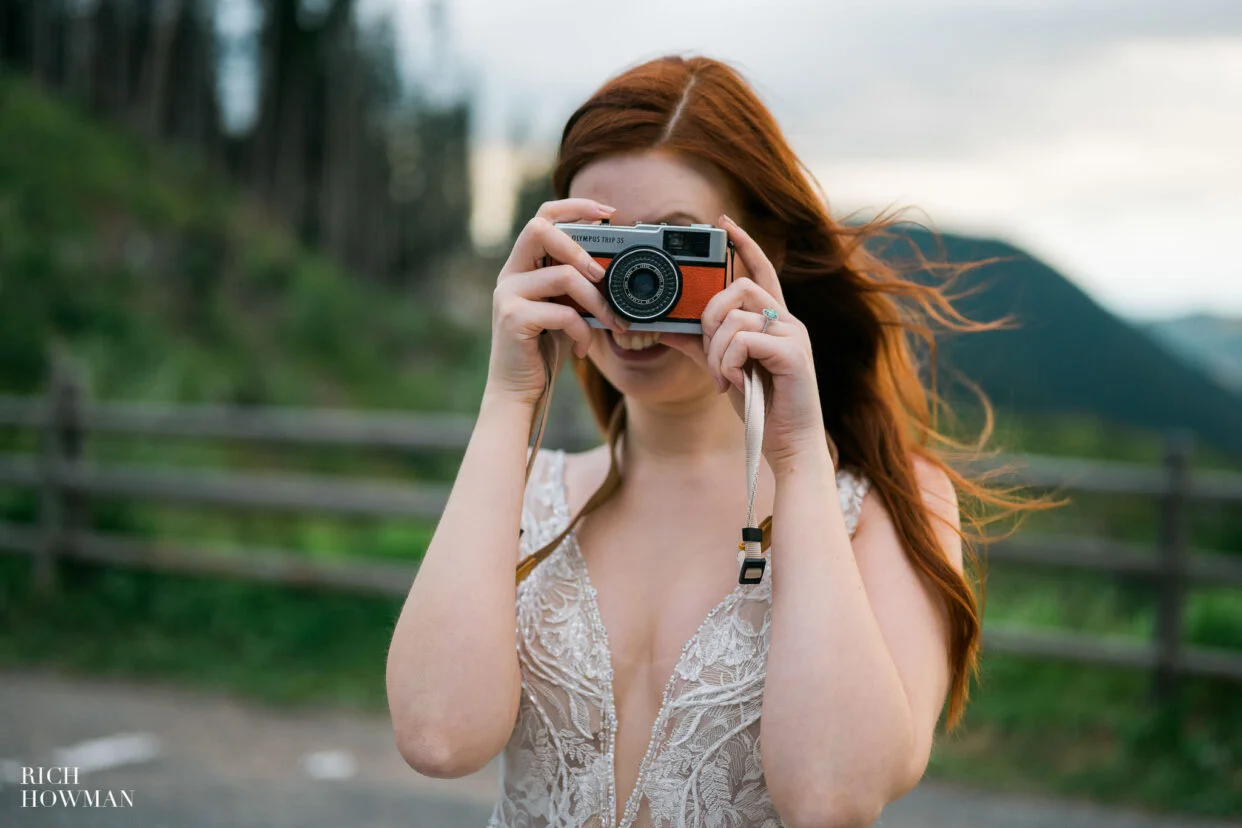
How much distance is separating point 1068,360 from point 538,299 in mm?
3955

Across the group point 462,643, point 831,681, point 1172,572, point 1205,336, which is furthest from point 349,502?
point 831,681

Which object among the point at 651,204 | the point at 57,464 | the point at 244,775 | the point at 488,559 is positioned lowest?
the point at 244,775

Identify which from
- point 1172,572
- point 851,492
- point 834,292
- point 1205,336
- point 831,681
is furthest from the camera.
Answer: point 1172,572

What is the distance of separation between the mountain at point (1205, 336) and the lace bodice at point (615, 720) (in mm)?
2311

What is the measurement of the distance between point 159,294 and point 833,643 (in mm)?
16094

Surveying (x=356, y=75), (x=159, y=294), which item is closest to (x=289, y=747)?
(x=159, y=294)

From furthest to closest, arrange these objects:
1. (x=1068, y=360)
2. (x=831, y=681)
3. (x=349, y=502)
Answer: (x=349, y=502)
(x=1068, y=360)
(x=831, y=681)

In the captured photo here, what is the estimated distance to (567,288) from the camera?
5.11 feet

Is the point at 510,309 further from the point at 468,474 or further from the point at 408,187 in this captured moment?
the point at 408,187

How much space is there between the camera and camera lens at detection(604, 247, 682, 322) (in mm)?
1542

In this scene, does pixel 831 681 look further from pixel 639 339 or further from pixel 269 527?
pixel 269 527

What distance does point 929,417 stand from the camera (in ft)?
6.69

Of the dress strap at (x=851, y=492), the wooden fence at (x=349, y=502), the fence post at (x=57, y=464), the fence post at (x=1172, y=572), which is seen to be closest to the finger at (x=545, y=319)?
the dress strap at (x=851, y=492)

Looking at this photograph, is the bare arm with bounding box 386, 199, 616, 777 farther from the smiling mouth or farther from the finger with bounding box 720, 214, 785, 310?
the finger with bounding box 720, 214, 785, 310
